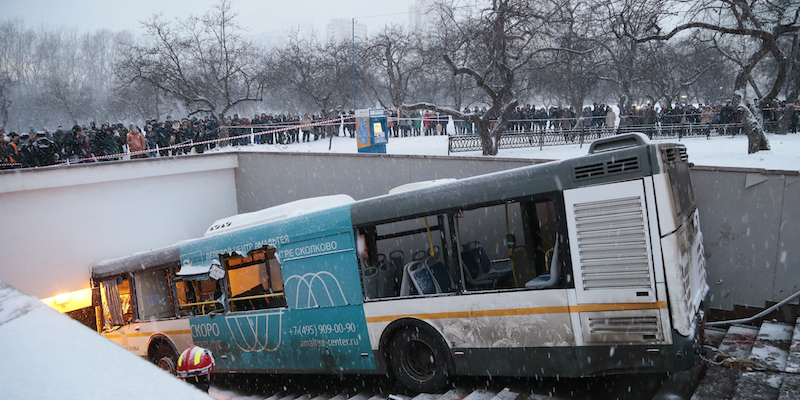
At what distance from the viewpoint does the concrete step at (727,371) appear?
17.8ft

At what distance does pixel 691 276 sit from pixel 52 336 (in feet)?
18.9

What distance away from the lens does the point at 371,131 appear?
722 inches

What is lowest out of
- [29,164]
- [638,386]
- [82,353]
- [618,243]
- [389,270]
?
[638,386]

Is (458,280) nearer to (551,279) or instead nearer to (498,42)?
(551,279)

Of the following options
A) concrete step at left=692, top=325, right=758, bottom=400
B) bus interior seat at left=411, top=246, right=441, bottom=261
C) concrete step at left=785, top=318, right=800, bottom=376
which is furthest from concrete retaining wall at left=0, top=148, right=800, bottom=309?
bus interior seat at left=411, top=246, right=441, bottom=261

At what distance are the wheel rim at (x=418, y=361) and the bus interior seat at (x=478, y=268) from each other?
42.2 inches

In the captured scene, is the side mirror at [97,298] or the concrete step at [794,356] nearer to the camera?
the concrete step at [794,356]


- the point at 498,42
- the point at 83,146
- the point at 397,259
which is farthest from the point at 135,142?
the point at 397,259

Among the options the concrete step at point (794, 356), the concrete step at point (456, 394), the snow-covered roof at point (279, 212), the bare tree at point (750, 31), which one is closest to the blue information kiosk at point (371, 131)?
the bare tree at point (750, 31)

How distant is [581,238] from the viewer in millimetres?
5480

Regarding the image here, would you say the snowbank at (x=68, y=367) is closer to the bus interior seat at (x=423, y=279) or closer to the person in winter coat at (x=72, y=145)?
the bus interior seat at (x=423, y=279)

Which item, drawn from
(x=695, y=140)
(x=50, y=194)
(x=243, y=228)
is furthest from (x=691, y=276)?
(x=695, y=140)

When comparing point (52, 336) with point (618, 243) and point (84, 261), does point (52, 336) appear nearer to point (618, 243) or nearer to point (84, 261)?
point (618, 243)

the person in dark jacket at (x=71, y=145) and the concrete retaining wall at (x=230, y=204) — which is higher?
the person in dark jacket at (x=71, y=145)
